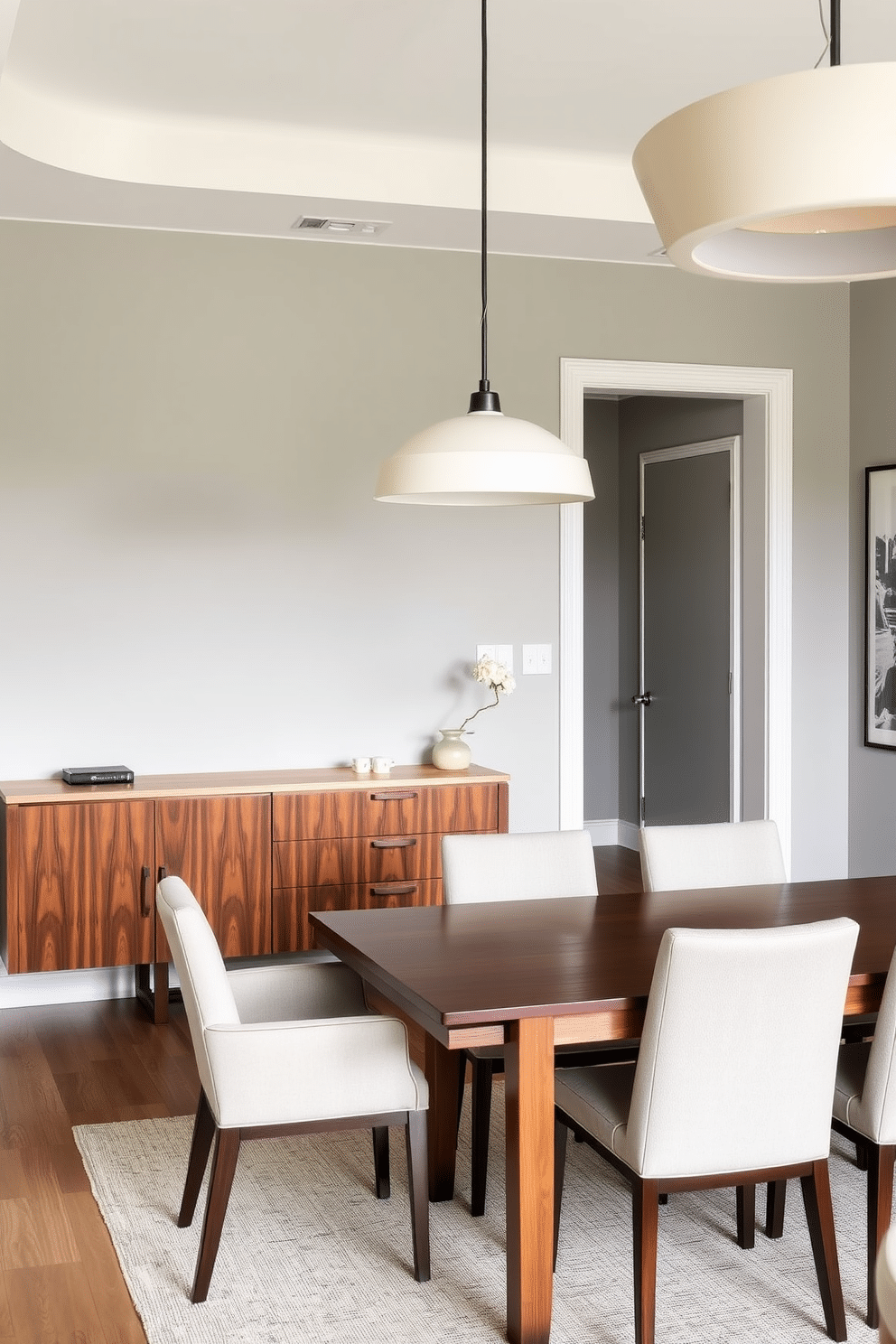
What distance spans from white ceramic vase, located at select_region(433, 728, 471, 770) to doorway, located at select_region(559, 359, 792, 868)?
1.76 ft

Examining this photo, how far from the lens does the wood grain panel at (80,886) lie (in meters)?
4.46

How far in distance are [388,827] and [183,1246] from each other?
78.2 inches

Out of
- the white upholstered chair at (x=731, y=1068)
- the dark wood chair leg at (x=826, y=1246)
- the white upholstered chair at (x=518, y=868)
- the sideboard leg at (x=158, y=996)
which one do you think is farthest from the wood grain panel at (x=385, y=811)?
the dark wood chair leg at (x=826, y=1246)

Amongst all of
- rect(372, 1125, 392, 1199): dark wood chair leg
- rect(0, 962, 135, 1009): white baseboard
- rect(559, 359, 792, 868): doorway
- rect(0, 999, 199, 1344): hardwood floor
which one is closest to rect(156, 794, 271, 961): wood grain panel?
rect(0, 999, 199, 1344): hardwood floor

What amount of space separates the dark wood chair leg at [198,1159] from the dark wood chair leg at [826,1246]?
3.96 feet

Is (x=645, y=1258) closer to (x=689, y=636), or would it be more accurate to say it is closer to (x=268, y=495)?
(x=268, y=495)

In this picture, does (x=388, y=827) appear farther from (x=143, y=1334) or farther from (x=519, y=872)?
(x=143, y=1334)

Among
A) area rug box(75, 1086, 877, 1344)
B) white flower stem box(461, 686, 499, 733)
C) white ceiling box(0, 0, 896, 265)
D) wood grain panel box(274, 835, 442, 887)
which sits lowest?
area rug box(75, 1086, 877, 1344)

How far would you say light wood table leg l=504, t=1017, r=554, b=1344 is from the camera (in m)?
2.55

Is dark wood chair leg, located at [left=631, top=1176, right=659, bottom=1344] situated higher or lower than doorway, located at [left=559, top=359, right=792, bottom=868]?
lower

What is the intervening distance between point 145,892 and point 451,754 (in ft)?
3.98

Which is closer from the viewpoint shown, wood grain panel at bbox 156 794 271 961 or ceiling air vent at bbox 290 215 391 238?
wood grain panel at bbox 156 794 271 961

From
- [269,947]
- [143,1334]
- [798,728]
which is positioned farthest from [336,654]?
[143,1334]

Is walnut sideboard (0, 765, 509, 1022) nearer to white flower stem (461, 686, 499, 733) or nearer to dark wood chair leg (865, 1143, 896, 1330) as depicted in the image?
white flower stem (461, 686, 499, 733)
